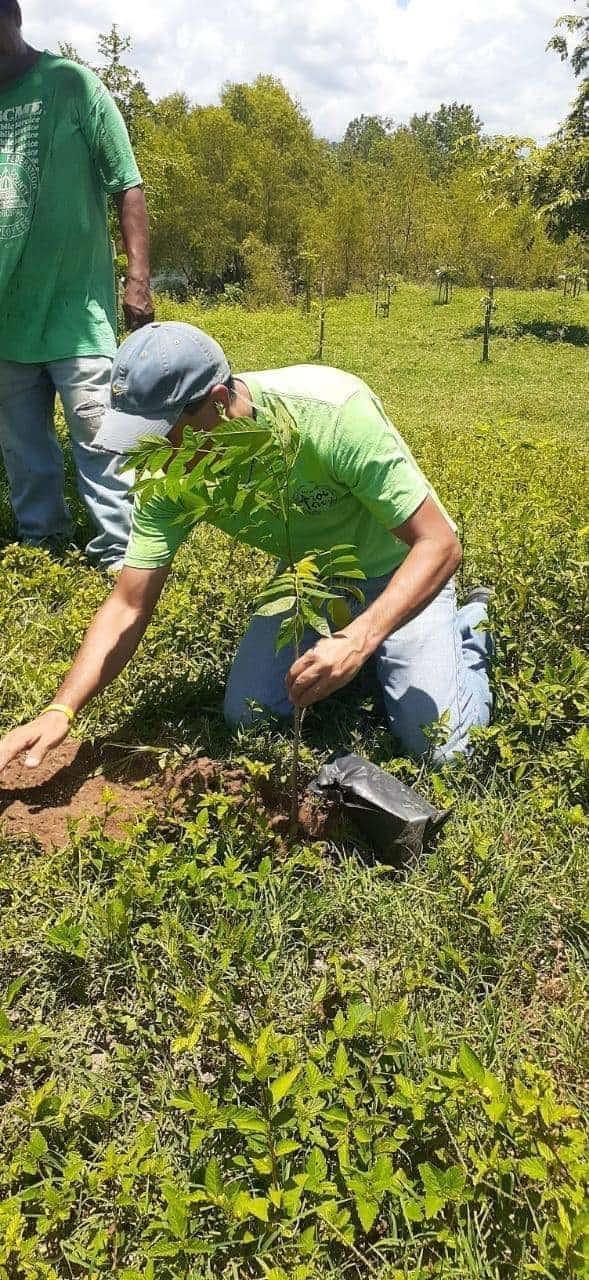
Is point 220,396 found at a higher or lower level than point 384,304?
lower

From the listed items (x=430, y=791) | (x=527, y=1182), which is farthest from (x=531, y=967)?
(x=430, y=791)

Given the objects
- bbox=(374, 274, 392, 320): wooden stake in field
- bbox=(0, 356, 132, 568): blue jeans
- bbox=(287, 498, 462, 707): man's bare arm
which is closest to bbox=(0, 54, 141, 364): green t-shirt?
bbox=(0, 356, 132, 568): blue jeans

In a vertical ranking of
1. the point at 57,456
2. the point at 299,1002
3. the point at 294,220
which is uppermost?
the point at 294,220

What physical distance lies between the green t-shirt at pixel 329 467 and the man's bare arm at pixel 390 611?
70 millimetres

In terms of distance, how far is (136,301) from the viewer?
377 centimetres

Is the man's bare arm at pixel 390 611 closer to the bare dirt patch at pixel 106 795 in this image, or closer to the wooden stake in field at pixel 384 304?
the bare dirt patch at pixel 106 795

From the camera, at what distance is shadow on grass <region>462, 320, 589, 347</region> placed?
1828cm

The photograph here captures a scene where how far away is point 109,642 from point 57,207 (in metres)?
2.27

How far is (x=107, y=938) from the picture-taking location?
193 cm

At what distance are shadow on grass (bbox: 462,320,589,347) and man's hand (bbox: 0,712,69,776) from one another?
59.1 ft

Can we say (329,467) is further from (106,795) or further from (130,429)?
(106,795)

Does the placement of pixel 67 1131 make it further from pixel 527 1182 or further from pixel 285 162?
pixel 285 162

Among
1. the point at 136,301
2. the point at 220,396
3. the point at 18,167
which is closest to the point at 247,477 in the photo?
the point at 220,396

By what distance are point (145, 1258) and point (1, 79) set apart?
3999 millimetres
